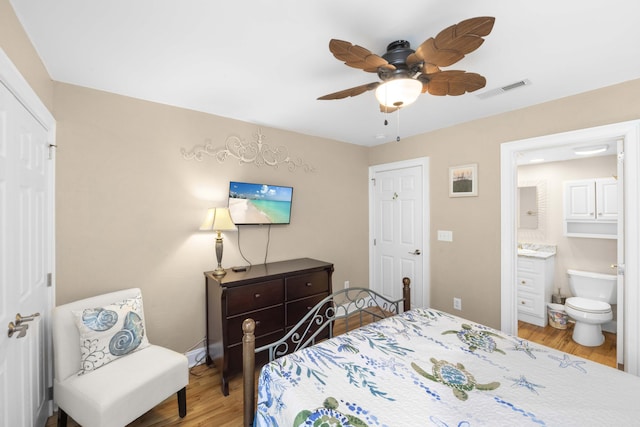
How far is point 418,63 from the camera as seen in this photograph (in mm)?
1481

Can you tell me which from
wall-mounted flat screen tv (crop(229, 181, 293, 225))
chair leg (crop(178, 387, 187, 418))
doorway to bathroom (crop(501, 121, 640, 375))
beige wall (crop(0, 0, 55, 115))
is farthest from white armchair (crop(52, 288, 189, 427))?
doorway to bathroom (crop(501, 121, 640, 375))

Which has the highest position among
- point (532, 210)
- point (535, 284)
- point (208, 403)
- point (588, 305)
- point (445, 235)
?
point (532, 210)

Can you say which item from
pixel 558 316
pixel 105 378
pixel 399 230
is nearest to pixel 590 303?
pixel 558 316

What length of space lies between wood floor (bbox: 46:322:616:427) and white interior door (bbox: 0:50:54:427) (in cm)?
56

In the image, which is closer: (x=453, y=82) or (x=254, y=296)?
(x=453, y=82)

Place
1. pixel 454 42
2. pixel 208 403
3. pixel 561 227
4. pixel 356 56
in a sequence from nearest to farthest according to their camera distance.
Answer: pixel 454 42, pixel 356 56, pixel 208 403, pixel 561 227

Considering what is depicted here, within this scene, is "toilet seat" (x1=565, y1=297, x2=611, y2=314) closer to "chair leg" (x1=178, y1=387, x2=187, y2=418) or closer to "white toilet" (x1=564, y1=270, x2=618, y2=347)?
"white toilet" (x1=564, y1=270, x2=618, y2=347)

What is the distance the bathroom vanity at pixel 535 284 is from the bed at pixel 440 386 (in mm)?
2269

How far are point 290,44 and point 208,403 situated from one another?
2670 millimetres

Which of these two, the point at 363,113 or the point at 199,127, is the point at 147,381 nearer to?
the point at 199,127

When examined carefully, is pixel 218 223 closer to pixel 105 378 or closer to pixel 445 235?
pixel 105 378

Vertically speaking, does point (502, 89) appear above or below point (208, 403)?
above

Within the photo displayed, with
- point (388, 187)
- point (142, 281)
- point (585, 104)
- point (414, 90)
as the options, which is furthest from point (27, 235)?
point (585, 104)

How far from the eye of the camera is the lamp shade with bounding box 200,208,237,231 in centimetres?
246
